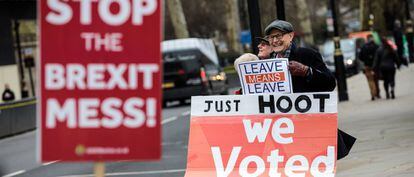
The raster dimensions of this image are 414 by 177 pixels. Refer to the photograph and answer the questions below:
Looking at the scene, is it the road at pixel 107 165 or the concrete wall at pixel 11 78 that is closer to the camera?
the road at pixel 107 165

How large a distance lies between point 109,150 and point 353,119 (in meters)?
13.1

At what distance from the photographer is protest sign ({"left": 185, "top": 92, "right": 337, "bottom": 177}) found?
6.77 metres

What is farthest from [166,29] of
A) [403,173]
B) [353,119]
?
[403,173]

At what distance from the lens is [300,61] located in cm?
715

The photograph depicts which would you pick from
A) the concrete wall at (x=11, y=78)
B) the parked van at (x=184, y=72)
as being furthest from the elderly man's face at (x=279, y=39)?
the concrete wall at (x=11, y=78)

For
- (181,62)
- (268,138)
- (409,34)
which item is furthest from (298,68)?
(409,34)

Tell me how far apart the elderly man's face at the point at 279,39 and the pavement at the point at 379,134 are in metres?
2.55

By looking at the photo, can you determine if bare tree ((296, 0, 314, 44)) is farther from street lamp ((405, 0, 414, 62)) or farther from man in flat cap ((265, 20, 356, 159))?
man in flat cap ((265, 20, 356, 159))

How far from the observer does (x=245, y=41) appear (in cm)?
5769

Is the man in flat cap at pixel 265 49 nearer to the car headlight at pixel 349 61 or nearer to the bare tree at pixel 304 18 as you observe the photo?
the car headlight at pixel 349 61

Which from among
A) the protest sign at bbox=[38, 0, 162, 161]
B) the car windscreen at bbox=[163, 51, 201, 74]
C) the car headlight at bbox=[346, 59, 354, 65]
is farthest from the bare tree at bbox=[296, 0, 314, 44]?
the protest sign at bbox=[38, 0, 162, 161]

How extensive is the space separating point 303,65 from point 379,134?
6980 millimetres

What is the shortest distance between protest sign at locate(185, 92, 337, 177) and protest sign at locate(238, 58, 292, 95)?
0.26 m

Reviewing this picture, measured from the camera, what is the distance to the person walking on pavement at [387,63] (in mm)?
21922
